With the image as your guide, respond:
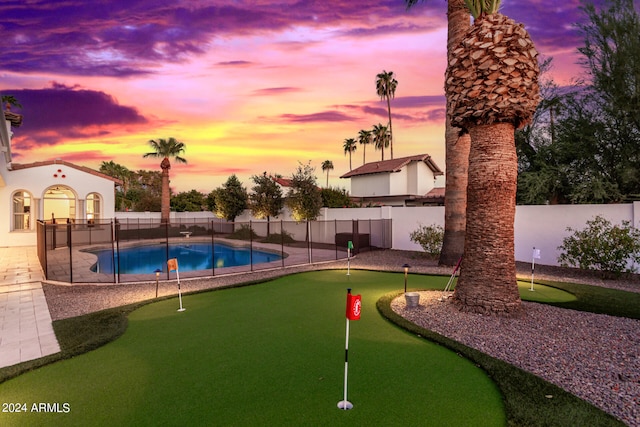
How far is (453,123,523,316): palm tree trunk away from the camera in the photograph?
701 centimetres

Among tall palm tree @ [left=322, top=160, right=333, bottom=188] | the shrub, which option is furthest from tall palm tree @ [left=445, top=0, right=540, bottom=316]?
tall palm tree @ [left=322, top=160, right=333, bottom=188]

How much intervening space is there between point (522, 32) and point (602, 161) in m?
11.5

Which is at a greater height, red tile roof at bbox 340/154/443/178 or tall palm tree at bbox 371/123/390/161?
tall palm tree at bbox 371/123/390/161

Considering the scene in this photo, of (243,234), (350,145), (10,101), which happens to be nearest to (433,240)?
(243,234)

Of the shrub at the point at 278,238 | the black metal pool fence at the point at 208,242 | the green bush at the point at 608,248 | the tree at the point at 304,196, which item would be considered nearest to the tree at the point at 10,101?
the black metal pool fence at the point at 208,242

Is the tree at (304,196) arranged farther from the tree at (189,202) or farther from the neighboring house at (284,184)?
the tree at (189,202)

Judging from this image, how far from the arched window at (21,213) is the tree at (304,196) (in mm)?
18735

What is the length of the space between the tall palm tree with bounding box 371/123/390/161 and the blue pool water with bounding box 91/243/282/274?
33.7 m

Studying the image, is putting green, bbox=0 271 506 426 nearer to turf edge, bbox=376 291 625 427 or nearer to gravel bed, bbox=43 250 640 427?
turf edge, bbox=376 291 625 427

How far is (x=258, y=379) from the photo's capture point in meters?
4.20

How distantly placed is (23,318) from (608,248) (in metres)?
15.8

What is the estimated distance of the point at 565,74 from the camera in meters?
15.9

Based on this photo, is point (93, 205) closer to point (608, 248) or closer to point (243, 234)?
point (243, 234)

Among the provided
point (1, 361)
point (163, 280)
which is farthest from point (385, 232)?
point (1, 361)
